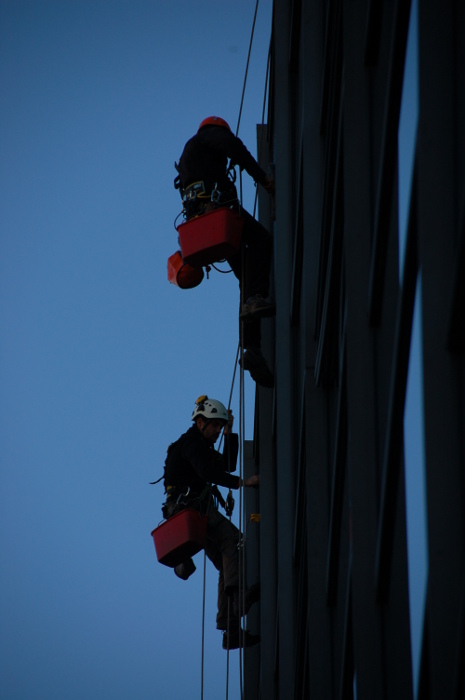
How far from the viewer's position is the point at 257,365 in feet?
41.6

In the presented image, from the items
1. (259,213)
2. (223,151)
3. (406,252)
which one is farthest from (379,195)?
(259,213)

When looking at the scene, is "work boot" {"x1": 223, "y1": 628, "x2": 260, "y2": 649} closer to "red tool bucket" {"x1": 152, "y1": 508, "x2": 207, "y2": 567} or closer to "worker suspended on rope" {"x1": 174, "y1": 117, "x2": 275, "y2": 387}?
"red tool bucket" {"x1": 152, "y1": 508, "x2": 207, "y2": 567}

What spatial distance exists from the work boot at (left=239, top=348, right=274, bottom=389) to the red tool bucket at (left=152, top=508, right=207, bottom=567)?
174cm

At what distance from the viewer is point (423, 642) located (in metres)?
6.11

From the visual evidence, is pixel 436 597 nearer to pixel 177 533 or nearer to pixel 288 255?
pixel 288 255

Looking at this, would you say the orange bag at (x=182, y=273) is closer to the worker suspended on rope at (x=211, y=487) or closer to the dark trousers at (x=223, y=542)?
the worker suspended on rope at (x=211, y=487)

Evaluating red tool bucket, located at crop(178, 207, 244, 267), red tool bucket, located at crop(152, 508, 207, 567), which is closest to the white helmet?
red tool bucket, located at crop(152, 508, 207, 567)

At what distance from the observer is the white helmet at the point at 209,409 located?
1444cm

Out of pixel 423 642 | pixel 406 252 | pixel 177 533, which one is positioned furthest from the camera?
pixel 177 533

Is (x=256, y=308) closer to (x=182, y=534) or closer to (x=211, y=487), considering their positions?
(x=211, y=487)

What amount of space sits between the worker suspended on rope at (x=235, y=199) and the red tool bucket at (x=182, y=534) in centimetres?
189

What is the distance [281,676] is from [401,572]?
6251mm

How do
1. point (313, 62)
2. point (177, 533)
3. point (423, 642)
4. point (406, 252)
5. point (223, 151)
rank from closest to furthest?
point (423, 642) < point (406, 252) < point (313, 62) < point (223, 151) < point (177, 533)

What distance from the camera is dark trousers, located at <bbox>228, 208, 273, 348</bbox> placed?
1234cm
